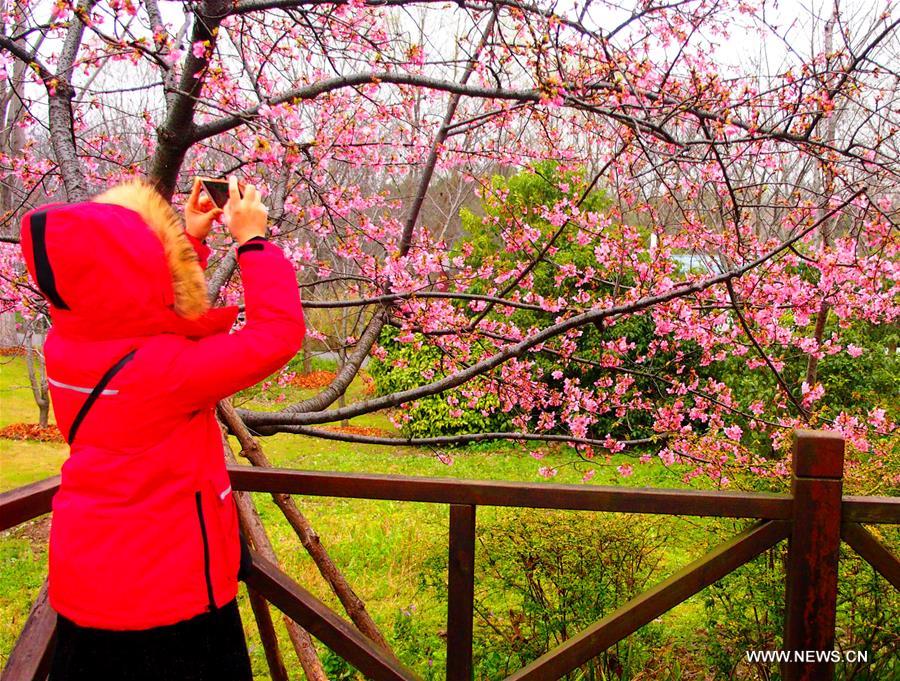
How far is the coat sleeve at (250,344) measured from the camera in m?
1.28

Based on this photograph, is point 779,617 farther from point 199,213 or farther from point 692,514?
point 199,213

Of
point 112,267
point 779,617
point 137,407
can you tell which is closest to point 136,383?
point 137,407

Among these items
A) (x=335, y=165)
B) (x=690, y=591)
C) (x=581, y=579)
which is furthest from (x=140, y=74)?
(x=690, y=591)

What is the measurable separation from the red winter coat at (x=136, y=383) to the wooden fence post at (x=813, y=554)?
49.9 inches

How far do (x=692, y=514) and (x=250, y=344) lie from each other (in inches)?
44.6

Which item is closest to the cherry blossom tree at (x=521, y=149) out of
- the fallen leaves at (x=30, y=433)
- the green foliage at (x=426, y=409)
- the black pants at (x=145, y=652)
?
the black pants at (x=145, y=652)

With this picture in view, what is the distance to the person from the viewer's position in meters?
1.25

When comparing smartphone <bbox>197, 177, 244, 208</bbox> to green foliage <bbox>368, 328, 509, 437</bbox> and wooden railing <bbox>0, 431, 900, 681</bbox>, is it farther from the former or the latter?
green foliage <bbox>368, 328, 509, 437</bbox>

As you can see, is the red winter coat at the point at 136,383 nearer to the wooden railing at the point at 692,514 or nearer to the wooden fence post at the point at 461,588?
the wooden railing at the point at 692,514

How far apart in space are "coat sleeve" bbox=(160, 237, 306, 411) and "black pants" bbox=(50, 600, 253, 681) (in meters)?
0.44

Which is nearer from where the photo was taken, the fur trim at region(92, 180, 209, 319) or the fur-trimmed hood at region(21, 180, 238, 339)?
the fur-trimmed hood at region(21, 180, 238, 339)

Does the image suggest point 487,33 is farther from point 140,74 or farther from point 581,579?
point 140,74

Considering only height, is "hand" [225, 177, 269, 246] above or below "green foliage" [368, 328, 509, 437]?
above

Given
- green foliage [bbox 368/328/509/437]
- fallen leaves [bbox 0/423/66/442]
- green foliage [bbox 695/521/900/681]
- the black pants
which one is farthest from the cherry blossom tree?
fallen leaves [bbox 0/423/66/442]
